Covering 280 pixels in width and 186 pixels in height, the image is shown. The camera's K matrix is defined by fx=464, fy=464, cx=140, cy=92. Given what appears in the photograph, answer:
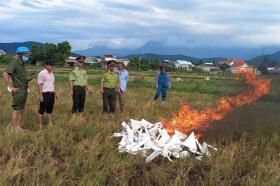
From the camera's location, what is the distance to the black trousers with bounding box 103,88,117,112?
482 inches

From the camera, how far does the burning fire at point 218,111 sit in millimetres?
9500

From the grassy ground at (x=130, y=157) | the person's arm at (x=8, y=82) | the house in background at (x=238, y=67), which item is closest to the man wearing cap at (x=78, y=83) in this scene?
the grassy ground at (x=130, y=157)

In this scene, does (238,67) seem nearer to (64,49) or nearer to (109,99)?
(109,99)

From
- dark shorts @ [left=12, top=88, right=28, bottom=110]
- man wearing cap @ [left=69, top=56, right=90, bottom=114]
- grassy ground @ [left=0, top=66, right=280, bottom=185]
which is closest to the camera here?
grassy ground @ [left=0, top=66, right=280, bottom=185]

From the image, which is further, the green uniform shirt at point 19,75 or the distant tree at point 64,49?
the distant tree at point 64,49

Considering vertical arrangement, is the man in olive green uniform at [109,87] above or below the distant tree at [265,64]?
below

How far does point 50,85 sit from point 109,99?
8.18ft

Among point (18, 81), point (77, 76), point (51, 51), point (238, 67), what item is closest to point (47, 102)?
point (18, 81)

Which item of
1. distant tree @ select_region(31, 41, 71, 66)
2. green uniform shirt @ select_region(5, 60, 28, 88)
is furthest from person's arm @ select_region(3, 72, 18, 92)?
distant tree @ select_region(31, 41, 71, 66)

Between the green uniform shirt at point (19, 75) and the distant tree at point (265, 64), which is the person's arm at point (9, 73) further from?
the distant tree at point (265, 64)

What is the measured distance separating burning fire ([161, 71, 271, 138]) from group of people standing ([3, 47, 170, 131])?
8.22 ft

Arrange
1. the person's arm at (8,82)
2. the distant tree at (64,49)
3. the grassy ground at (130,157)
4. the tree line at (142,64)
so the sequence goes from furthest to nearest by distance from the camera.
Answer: the distant tree at (64,49) → the tree line at (142,64) → the person's arm at (8,82) → the grassy ground at (130,157)

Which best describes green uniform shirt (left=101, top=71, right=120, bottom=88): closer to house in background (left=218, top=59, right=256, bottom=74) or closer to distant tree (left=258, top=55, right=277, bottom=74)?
house in background (left=218, top=59, right=256, bottom=74)

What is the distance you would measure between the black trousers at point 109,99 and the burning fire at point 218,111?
257 cm
